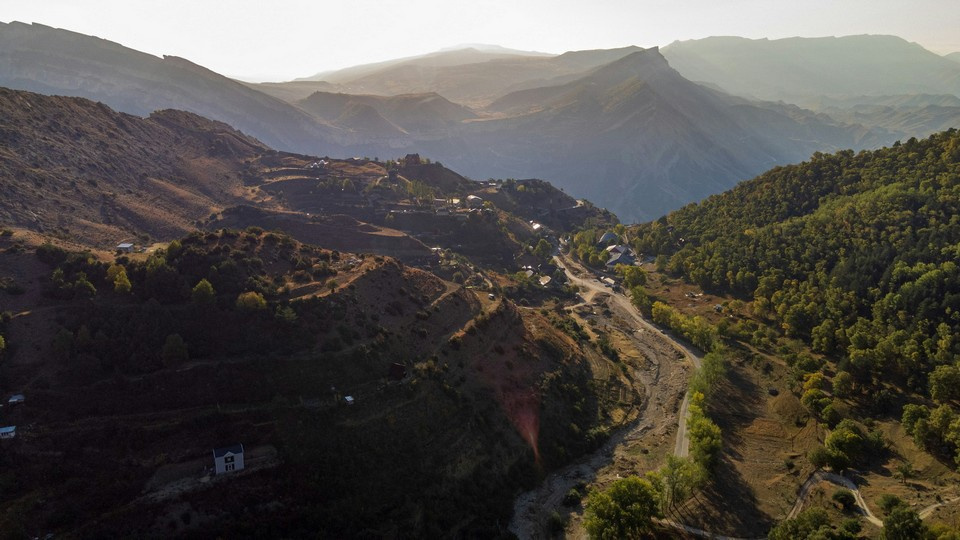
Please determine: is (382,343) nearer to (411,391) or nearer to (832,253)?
(411,391)

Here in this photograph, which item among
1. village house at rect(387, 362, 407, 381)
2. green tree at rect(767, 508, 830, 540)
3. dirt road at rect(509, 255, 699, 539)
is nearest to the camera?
green tree at rect(767, 508, 830, 540)

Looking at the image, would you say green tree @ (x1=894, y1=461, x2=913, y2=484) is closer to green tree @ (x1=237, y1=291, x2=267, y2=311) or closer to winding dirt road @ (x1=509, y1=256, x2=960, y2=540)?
winding dirt road @ (x1=509, y1=256, x2=960, y2=540)

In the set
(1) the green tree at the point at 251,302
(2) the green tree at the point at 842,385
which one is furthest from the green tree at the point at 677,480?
(1) the green tree at the point at 251,302

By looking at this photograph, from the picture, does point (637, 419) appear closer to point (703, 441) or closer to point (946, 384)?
point (703, 441)

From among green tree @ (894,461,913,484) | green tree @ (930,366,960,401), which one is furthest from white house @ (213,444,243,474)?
green tree @ (930,366,960,401)

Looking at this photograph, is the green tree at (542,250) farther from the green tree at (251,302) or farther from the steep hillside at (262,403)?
the green tree at (251,302)

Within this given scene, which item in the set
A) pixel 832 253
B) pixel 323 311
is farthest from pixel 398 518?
pixel 832 253
